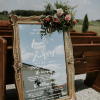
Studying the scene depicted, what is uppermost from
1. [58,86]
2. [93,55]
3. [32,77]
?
[93,55]

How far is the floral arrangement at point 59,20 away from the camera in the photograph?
1.75m

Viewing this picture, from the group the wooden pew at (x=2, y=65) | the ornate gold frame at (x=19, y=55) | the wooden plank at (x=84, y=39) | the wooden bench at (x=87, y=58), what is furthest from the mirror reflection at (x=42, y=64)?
the wooden plank at (x=84, y=39)

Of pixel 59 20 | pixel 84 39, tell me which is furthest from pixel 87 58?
pixel 59 20

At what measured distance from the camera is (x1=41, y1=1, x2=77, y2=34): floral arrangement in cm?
175

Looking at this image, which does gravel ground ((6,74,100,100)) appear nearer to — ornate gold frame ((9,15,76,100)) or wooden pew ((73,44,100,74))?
wooden pew ((73,44,100,74))

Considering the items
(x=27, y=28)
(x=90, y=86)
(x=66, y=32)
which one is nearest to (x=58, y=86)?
(x=66, y=32)

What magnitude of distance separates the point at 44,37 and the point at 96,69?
1.32 m

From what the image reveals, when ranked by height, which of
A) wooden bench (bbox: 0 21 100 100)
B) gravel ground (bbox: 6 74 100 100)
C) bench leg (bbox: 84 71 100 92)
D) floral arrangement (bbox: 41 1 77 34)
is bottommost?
gravel ground (bbox: 6 74 100 100)

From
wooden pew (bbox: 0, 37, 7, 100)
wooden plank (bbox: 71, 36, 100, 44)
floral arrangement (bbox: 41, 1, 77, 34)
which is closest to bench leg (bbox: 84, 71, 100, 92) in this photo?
wooden plank (bbox: 71, 36, 100, 44)

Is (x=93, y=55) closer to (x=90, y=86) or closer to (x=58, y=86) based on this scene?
(x=90, y=86)

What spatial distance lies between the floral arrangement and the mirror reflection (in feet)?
0.28

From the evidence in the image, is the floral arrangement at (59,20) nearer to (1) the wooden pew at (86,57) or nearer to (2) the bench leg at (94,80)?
(1) the wooden pew at (86,57)

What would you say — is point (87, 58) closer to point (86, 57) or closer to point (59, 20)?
point (86, 57)

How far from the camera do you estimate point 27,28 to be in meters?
1.68
